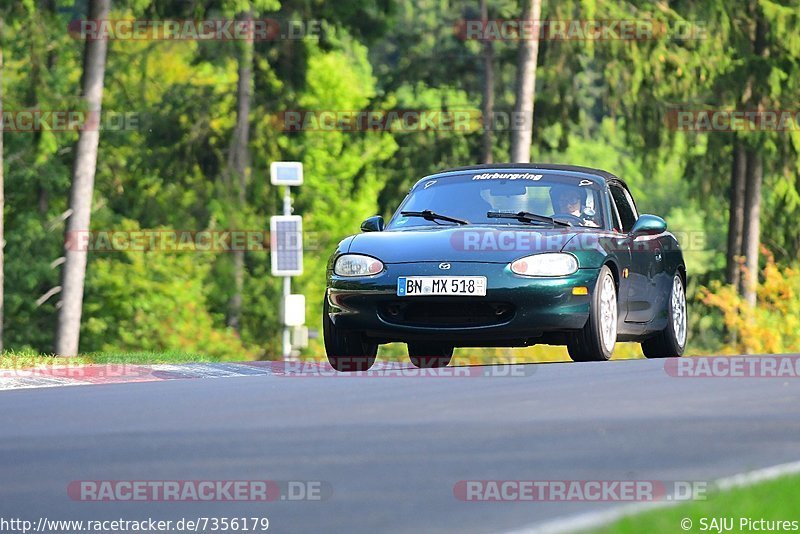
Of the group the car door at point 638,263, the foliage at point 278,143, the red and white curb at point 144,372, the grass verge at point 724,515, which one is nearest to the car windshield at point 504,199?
the car door at point 638,263

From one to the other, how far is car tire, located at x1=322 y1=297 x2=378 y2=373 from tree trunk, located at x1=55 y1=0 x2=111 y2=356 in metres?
16.4

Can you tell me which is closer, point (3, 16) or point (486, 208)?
point (486, 208)

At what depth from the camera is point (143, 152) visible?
141ft

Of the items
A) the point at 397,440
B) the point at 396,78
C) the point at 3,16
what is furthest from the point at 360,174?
the point at 397,440

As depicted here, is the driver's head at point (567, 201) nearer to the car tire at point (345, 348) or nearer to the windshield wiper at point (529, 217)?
the windshield wiper at point (529, 217)

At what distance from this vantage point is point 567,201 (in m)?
15.6

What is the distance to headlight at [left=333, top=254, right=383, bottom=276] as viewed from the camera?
14148 millimetres

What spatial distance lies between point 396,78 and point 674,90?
6570 millimetres

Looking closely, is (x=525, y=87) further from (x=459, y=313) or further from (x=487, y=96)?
(x=459, y=313)

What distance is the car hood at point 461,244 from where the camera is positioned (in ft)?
46.0

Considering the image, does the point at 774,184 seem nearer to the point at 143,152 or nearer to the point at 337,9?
the point at 337,9

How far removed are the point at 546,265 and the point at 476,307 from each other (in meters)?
0.63

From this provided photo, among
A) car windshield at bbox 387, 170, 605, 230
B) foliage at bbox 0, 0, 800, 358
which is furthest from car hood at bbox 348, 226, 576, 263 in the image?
foliage at bbox 0, 0, 800, 358

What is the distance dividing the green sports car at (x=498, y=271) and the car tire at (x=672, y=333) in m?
0.47
